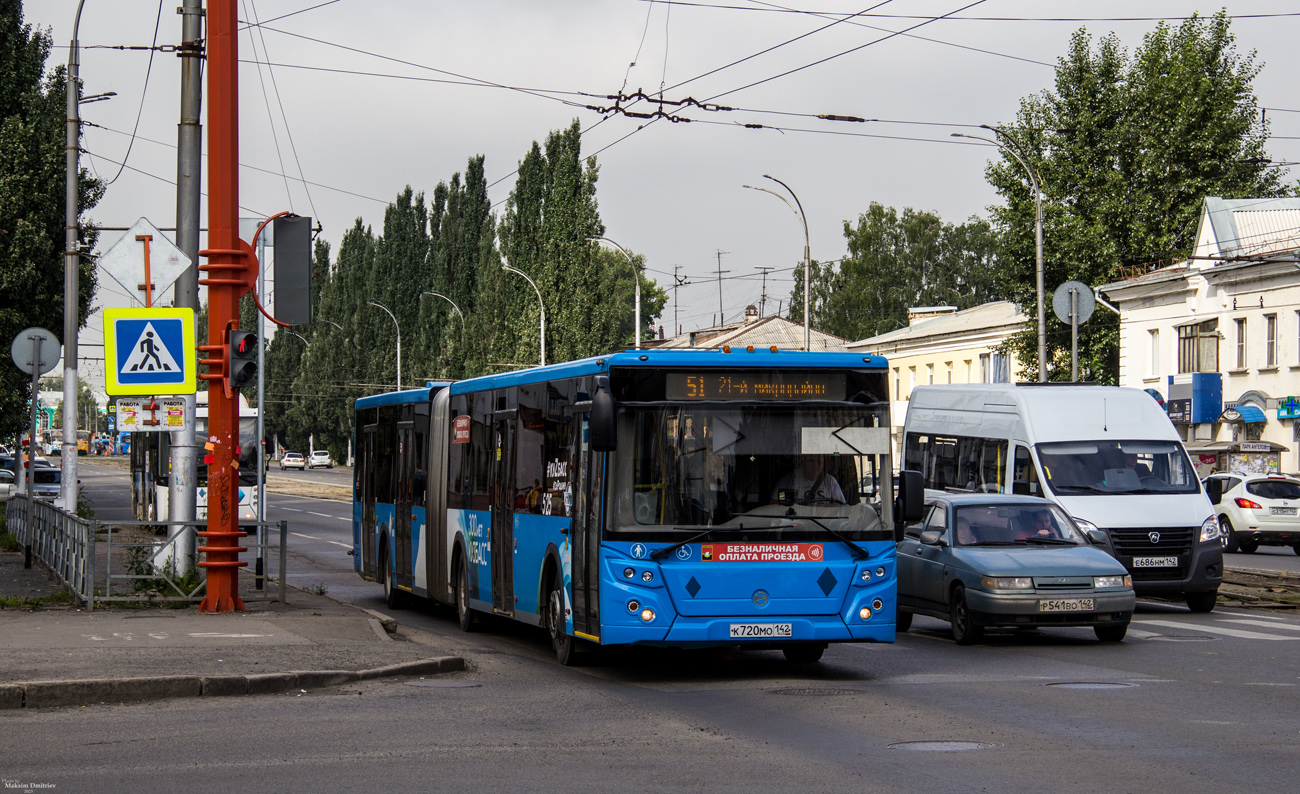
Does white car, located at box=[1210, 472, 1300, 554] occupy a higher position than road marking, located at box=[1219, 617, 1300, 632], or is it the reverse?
white car, located at box=[1210, 472, 1300, 554]

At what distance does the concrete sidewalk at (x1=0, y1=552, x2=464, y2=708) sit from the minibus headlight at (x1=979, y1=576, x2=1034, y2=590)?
5180 millimetres

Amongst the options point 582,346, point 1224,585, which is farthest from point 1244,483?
point 582,346

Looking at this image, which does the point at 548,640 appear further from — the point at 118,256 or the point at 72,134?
the point at 72,134

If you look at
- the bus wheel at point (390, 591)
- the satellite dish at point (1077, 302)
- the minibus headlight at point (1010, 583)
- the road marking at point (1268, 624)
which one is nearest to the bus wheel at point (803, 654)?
the minibus headlight at point (1010, 583)

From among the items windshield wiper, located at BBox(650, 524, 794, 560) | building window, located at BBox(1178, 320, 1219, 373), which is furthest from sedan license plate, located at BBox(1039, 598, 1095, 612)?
building window, located at BBox(1178, 320, 1219, 373)

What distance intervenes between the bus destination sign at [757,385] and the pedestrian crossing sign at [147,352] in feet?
18.9

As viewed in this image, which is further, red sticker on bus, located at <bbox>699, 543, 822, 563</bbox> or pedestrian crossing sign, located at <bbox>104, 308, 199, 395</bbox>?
pedestrian crossing sign, located at <bbox>104, 308, 199, 395</bbox>

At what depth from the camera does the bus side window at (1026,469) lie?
19.8 m

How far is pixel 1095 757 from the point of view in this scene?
8695mm

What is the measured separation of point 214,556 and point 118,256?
308 centimetres

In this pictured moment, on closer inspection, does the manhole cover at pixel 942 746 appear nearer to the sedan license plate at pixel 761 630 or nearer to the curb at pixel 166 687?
the sedan license plate at pixel 761 630

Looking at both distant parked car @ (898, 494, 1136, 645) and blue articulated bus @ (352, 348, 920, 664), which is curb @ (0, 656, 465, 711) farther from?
distant parked car @ (898, 494, 1136, 645)

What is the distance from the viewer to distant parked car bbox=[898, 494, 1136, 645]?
591 inches

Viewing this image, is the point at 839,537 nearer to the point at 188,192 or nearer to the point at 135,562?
the point at 135,562
